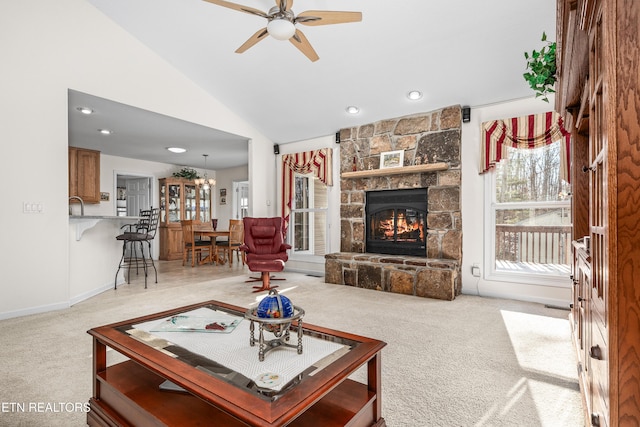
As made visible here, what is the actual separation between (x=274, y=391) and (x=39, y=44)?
417cm

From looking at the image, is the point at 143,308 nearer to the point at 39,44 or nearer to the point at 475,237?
the point at 39,44

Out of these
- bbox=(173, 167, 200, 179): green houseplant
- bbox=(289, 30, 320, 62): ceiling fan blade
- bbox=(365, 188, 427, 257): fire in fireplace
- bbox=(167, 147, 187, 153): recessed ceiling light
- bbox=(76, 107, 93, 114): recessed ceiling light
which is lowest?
bbox=(365, 188, 427, 257): fire in fireplace

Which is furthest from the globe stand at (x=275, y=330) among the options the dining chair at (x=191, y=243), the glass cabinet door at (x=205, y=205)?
the glass cabinet door at (x=205, y=205)

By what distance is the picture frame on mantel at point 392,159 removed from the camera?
15.2 ft

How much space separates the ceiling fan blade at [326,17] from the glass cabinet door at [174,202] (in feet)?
20.7

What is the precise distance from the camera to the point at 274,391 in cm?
106

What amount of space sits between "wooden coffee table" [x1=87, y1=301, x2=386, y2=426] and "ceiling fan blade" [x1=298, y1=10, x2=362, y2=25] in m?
2.26

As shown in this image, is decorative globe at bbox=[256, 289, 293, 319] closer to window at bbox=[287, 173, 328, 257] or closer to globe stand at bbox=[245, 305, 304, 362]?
globe stand at bbox=[245, 305, 304, 362]

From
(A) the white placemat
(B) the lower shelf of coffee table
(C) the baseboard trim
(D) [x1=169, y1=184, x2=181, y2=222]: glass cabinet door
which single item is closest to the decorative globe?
(A) the white placemat

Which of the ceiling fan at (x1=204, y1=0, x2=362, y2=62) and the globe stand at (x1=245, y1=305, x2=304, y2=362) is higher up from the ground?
the ceiling fan at (x1=204, y1=0, x2=362, y2=62)

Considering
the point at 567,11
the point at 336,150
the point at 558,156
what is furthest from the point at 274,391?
the point at 336,150

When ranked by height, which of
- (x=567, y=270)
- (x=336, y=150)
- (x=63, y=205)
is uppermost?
(x=336, y=150)

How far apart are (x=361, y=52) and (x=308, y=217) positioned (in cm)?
298

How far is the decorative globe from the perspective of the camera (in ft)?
4.45
